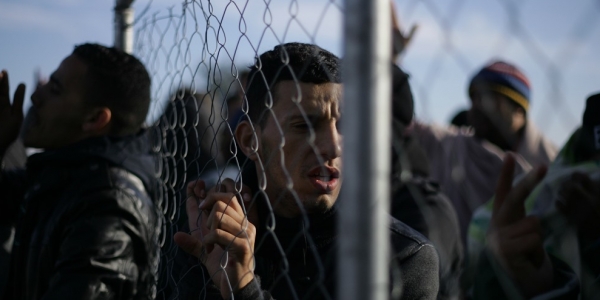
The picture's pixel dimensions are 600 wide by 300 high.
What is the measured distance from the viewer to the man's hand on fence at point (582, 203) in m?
1.78

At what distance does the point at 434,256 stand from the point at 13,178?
7.20 feet

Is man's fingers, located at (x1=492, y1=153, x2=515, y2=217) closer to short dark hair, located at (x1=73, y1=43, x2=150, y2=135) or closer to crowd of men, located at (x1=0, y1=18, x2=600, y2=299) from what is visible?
crowd of men, located at (x1=0, y1=18, x2=600, y2=299)

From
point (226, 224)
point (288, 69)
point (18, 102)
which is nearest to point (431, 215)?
point (288, 69)

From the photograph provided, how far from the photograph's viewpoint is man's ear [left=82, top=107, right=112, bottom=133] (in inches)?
120

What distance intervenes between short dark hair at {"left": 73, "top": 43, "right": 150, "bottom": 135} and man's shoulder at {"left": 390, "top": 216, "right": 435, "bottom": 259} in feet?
5.18

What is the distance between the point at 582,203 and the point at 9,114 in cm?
258

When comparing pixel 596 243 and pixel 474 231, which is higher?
pixel 596 243

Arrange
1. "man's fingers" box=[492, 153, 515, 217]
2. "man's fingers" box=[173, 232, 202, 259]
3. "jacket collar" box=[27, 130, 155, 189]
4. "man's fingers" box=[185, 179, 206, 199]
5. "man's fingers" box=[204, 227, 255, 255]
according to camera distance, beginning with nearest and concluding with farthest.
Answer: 1. "man's fingers" box=[492, 153, 515, 217]
2. "man's fingers" box=[204, 227, 255, 255]
3. "man's fingers" box=[173, 232, 202, 259]
4. "man's fingers" box=[185, 179, 206, 199]
5. "jacket collar" box=[27, 130, 155, 189]

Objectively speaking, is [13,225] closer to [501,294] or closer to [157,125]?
[157,125]

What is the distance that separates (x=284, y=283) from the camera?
1.97 metres

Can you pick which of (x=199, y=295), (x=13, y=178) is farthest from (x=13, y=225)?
(x=199, y=295)

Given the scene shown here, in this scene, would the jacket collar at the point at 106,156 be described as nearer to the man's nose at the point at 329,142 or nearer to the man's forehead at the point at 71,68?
the man's forehead at the point at 71,68

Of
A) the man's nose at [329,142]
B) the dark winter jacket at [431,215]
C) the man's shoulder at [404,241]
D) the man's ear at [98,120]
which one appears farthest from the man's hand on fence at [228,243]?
the man's ear at [98,120]

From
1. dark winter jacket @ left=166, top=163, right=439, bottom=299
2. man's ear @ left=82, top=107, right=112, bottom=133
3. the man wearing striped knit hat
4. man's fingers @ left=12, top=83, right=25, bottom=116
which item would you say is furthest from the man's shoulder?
man's fingers @ left=12, top=83, right=25, bottom=116
